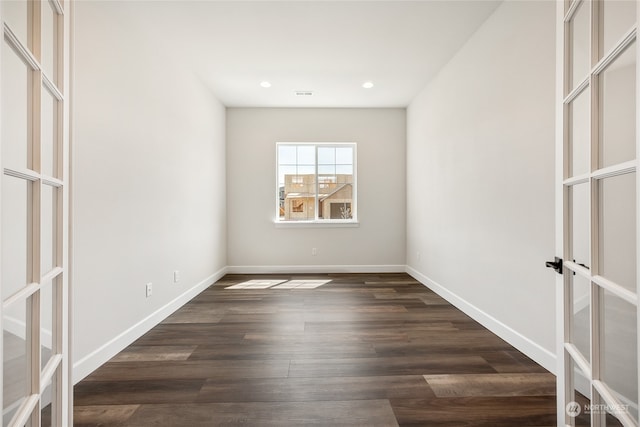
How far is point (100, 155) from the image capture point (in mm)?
2088

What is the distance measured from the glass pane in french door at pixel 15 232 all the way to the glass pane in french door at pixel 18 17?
40 cm

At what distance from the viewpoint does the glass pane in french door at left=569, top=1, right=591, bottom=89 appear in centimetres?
106

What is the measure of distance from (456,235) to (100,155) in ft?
10.6

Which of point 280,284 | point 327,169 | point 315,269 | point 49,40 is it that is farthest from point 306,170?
point 49,40

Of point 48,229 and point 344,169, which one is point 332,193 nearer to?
point 344,169

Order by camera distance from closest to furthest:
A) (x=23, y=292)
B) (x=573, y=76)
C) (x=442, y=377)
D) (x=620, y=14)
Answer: (x=23, y=292)
(x=620, y=14)
(x=573, y=76)
(x=442, y=377)

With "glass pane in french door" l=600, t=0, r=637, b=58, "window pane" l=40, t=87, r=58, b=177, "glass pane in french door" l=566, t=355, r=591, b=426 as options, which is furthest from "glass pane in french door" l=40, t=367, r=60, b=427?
"glass pane in french door" l=600, t=0, r=637, b=58

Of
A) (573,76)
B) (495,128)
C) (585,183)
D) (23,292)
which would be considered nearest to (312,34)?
(495,128)

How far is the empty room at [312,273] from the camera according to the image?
971 mm

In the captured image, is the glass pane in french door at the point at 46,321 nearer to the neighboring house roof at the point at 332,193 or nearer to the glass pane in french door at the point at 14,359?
the glass pane in french door at the point at 14,359

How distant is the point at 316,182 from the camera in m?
5.25

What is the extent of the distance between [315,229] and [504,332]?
3.17 metres

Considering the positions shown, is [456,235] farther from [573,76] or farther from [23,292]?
[23,292]

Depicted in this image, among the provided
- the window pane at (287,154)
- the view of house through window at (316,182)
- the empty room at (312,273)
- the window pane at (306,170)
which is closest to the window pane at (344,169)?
the view of house through window at (316,182)
